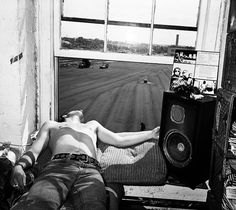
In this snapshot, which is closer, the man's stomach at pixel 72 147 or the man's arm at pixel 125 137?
the man's stomach at pixel 72 147

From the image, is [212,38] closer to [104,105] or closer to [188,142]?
[188,142]

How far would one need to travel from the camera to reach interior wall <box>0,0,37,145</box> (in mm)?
2166

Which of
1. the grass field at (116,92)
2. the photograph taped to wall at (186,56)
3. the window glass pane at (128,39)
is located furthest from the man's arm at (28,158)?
the photograph taped to wall at (186,56)

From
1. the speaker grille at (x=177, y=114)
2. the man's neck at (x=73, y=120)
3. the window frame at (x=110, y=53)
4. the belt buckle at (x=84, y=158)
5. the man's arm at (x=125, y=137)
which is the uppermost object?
the window frame at (x=110, y=53)

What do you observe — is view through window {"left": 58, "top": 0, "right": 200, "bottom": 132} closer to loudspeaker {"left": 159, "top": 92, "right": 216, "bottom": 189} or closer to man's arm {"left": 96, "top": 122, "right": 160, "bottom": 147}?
man's arm {"left": 96, "top": 122, "right": 160, "bottom": 147}

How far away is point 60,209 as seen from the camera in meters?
1.58

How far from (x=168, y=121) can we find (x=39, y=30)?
139 centimetres

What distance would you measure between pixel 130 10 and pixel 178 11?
44 cm

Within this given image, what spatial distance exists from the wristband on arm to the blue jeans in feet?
0.52

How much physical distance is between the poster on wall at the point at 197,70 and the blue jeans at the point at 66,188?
0.94 meters

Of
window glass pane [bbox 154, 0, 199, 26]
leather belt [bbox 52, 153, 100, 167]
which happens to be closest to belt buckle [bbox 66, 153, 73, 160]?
leather belt [bbox 52, 153, 100, 167]

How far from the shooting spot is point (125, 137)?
2.34 m

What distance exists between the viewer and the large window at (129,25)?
2.48 m

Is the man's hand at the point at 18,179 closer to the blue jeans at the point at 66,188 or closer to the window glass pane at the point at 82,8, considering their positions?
the blue jeans at the point at 66,188
